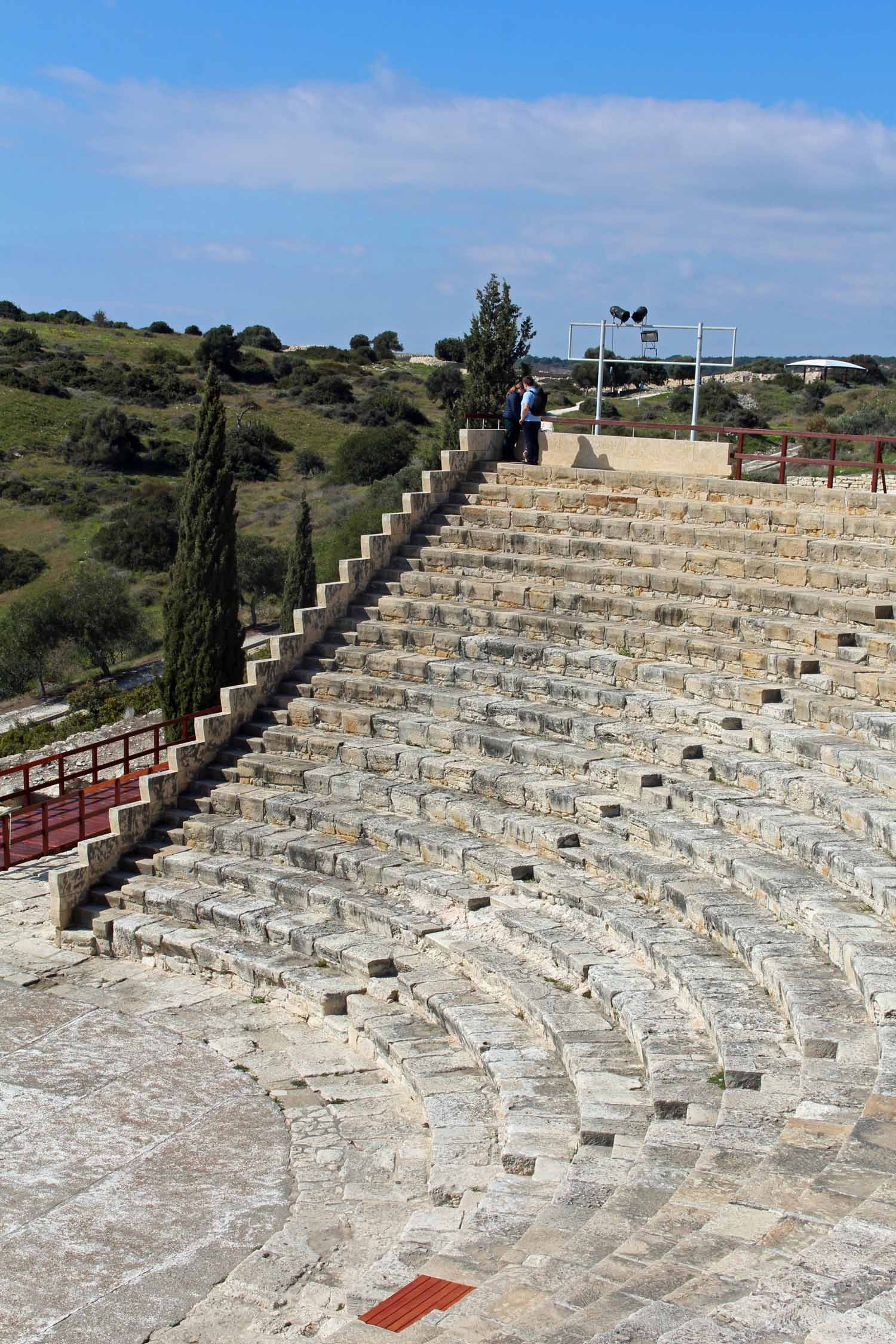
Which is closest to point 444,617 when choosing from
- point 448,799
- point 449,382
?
point 448,799

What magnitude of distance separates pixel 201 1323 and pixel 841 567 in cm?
915

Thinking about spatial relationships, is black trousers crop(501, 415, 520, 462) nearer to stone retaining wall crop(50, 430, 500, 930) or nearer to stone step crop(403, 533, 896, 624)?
stone retaining wall crop(50, 430, 500, 930)

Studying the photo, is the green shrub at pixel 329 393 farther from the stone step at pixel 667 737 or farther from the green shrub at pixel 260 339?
the stone step at pixel 667 737

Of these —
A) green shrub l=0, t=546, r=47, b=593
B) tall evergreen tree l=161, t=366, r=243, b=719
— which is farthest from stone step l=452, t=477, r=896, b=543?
green shrub l=0, t=546, r=47, b=593

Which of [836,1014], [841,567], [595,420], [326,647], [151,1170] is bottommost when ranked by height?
[151,1170]

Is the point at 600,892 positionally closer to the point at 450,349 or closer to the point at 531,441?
the point at 531,441

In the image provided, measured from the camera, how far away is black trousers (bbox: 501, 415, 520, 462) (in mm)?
17000

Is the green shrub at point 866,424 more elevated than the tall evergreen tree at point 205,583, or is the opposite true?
the green shrub at point 866,424

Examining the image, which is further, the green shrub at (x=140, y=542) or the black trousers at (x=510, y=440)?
the green shrub at (x=140, y=542)

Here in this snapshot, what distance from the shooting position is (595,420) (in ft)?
53.8

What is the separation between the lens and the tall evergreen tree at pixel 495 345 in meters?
25.3

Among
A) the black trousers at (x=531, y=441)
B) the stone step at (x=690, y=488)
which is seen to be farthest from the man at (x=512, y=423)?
the stone step at (x=690, y=488)

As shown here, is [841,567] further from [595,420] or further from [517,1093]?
[517,1093]

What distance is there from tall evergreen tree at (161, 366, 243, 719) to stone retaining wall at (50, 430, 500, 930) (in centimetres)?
369
